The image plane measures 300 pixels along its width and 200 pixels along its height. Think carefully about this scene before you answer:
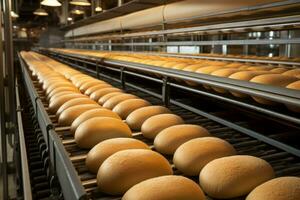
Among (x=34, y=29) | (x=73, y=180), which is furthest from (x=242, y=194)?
(x=34, y=29)

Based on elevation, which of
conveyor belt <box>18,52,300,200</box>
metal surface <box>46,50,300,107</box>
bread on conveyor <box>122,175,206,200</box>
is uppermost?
metal surface <box>46,50,300,107</box>

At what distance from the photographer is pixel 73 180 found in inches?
26.8

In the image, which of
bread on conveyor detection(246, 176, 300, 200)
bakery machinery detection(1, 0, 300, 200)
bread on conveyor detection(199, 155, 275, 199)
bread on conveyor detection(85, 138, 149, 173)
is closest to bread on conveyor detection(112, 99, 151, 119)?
bakery machinery detection(1, 0, 300, 200)

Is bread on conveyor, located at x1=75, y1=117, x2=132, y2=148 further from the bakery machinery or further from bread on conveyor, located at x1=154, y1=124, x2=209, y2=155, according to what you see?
bread on conveyor, located at x1=154, y1=124, x2=209, y2=155

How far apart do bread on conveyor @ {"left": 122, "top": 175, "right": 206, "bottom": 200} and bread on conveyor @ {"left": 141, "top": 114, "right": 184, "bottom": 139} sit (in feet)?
1.59

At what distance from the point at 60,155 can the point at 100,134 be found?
1.03 feet

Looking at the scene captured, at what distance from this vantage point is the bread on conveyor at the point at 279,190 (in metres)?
0.68

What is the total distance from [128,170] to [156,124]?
439mm

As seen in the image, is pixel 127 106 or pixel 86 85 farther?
pixel 86 85

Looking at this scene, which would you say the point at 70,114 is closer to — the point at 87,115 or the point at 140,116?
the point at 87,115

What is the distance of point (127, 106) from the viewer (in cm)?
158

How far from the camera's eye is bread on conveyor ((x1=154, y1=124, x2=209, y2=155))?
111 centimetres

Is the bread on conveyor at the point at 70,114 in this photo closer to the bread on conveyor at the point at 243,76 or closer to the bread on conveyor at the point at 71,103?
the bread on conveyor at the point at 71,103

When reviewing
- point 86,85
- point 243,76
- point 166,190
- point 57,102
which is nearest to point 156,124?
point 243,76
